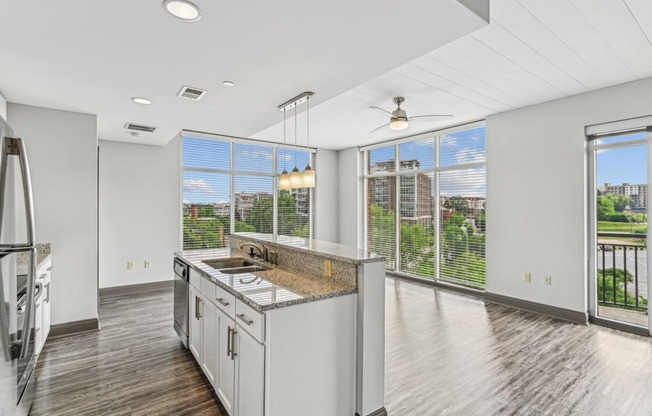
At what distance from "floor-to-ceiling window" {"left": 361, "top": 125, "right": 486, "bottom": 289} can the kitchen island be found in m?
3.73

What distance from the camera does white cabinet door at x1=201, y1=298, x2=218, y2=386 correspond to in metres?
2.41

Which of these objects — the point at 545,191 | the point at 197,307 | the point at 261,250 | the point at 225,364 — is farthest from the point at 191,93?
the point at 545,191

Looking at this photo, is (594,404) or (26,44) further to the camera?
(594,404)

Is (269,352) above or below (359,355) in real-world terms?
above

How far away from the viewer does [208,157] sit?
20.2 ft

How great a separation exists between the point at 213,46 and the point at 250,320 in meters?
1.74

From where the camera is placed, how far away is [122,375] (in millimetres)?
2762

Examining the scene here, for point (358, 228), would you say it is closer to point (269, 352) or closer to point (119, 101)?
point (119, 101)

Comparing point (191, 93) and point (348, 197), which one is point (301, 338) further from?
point (348, 197)

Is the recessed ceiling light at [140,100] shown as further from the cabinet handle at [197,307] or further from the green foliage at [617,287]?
the green foliage at [617,287]

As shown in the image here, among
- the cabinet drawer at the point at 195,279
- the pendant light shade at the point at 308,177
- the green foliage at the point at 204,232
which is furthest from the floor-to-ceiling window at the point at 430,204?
the cabinet drawer at the point at 195,279

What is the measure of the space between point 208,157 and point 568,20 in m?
5.49

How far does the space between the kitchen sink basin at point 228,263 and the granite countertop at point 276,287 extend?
43cm

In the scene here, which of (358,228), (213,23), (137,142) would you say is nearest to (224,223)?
(137,142)
